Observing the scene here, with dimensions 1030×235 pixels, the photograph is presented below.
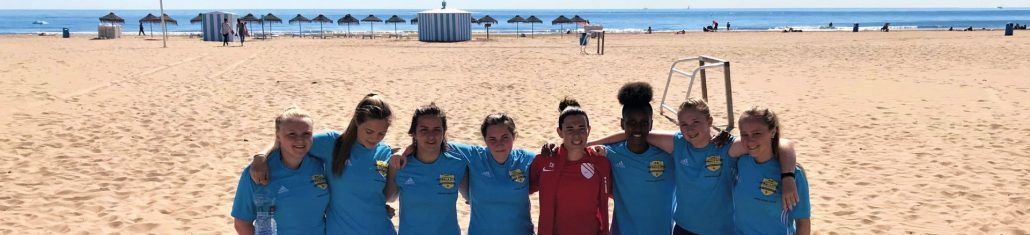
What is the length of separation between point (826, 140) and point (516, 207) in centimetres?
644

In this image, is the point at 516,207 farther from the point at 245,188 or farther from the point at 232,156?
the point at 232,156

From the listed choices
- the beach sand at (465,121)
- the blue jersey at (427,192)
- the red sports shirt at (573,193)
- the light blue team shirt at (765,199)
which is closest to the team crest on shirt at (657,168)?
the red sports shirt at (573,193)

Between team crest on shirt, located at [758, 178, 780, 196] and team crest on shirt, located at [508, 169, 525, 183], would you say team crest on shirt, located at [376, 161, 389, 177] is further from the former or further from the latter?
team crest on shirt, located at [758, 178, 780, 196]

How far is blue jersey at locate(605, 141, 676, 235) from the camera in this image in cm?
314

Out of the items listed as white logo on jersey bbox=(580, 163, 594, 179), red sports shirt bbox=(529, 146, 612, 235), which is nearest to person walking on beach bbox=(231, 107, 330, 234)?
red sports shirt bbox=(529, 146, 612, 235)

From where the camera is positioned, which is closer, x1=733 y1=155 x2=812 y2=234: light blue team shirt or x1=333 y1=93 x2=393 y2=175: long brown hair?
x1=733 y1=155 x2=812 y2=234: light blue team shirt

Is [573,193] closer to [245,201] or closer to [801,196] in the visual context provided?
[801,196]

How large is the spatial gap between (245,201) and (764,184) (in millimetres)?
2052

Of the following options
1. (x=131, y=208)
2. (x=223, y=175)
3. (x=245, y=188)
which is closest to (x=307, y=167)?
(x=245, y=188)

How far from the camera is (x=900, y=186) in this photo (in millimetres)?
6320

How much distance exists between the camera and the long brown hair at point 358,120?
3.05m

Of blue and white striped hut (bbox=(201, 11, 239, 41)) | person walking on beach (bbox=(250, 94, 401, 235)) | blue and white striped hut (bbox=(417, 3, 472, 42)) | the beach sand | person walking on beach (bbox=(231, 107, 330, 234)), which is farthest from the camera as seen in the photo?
blue and white striped hut (bbox=(201, 11, 239, 41))

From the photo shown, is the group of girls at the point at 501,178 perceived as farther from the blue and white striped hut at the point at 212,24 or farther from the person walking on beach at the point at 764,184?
the blue and white striped hut at the point at 212,24

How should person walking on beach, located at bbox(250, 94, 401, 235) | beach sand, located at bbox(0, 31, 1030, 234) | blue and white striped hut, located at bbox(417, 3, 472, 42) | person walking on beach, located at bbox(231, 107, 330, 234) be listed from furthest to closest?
1. blue and white striped hut, located at bbox(417, 3, 472, 42)
2. beach sand, located at bbox(0, 31, 1030, 234)
3. person walking on beach, located at bbox(250, 94, 401, 235)
4. person walking on beach, located at bbox(231, 107, 330, 234)
